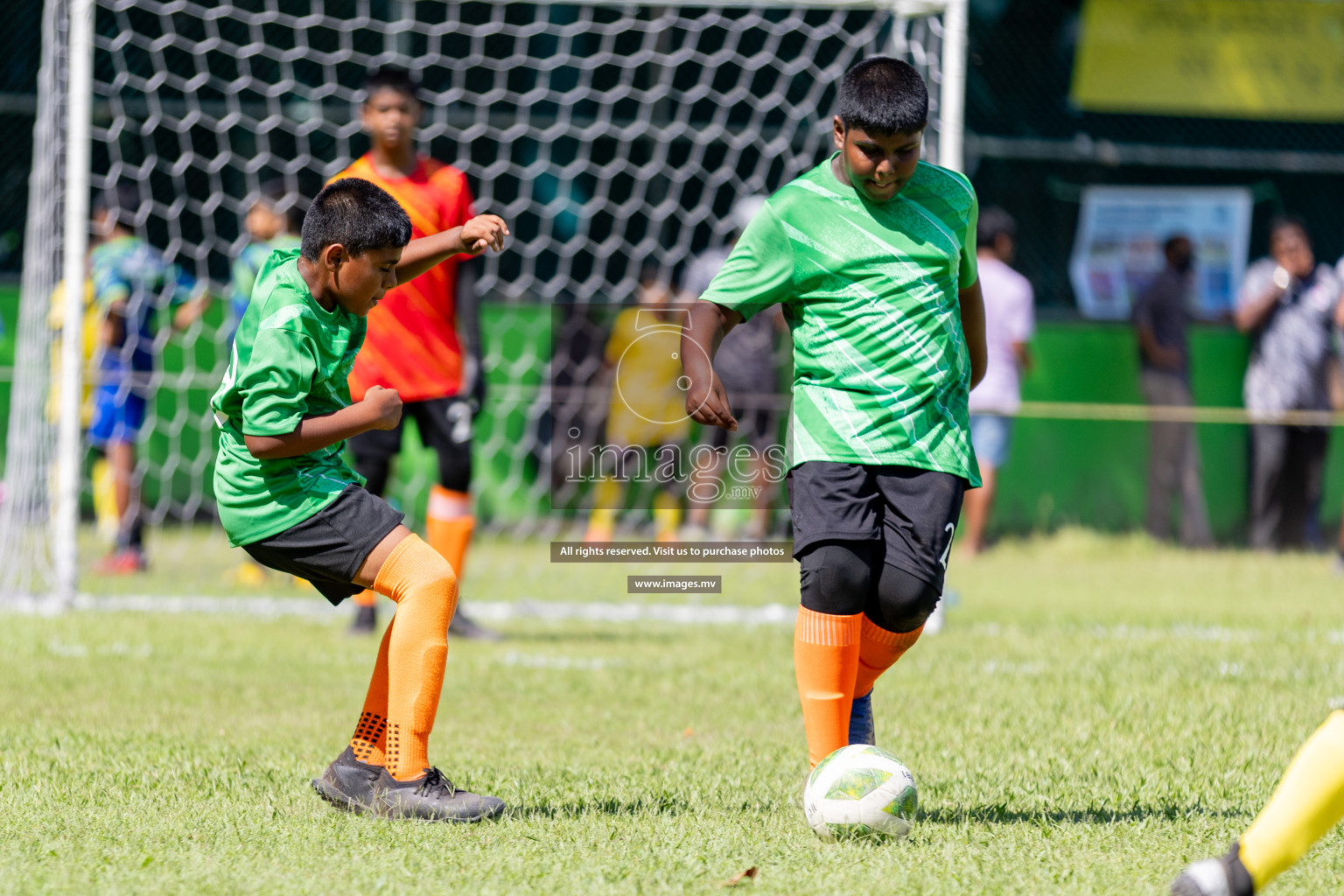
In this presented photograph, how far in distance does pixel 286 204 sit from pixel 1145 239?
273 inches

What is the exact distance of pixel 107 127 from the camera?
35.8 feet

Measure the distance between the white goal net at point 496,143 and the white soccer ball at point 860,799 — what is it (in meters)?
7.14

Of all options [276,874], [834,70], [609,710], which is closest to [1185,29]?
[834,70]

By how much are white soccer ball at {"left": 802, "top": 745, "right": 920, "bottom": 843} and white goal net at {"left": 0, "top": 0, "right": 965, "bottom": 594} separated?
7143mm

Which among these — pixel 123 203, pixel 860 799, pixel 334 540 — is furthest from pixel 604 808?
pixel 123 203

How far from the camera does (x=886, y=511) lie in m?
3.99

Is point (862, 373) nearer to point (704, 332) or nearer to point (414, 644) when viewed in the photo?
point (704, 332)

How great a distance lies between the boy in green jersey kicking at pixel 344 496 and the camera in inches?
148

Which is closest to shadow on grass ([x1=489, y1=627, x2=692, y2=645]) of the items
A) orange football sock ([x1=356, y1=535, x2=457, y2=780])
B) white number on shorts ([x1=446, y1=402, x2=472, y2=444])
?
white number on shorts ([x1=446, y1=402, x2=472, y2=444])

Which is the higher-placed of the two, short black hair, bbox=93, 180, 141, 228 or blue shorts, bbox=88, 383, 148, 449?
short black hair, bbox=93, 180, 141, 228

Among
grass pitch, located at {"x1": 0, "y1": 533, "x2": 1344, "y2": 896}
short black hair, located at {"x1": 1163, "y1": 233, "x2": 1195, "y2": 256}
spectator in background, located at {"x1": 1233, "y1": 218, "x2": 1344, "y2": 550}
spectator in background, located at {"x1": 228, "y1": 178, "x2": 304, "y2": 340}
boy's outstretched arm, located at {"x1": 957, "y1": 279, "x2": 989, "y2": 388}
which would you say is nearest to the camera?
grass pitch, located at {"x1": 0, "y1": 533, "x2": 1344, "y2": 896}

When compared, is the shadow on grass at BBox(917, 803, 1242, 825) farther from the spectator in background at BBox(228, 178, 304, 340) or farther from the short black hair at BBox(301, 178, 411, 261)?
the spectator in background at BBox(228, 178, 304, 340)

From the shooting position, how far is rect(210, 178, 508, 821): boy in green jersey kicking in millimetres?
3748

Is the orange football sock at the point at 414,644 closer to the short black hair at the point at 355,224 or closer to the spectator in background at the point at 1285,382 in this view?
the short black hair at the point at 355,224
